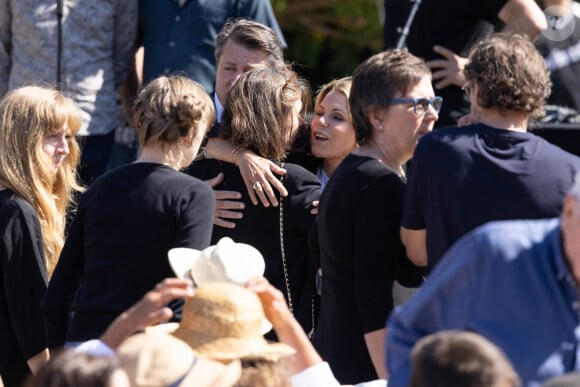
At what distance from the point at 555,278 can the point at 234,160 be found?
5.57ft

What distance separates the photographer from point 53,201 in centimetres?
399

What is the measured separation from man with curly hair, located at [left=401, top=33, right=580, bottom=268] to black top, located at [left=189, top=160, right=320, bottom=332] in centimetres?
77

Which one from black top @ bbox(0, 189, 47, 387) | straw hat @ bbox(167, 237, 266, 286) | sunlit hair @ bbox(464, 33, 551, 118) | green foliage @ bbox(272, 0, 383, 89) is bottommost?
green foliage @ bbox(272, 0, 383, 89)

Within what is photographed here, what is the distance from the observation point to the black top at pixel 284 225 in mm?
3881

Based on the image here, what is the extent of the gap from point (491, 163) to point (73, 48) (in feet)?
9.74

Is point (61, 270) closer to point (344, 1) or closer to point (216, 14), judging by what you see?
point (216, 14)

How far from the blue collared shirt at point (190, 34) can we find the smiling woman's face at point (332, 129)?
57.1 inches

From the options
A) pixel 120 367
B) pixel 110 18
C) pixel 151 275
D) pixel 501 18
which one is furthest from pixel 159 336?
pixel 110 18

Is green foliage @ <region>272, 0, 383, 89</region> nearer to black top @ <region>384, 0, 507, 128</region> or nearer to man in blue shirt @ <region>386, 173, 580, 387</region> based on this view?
black top @ <region>384, 0, 507, 128</region>

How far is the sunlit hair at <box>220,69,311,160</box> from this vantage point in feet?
12.8

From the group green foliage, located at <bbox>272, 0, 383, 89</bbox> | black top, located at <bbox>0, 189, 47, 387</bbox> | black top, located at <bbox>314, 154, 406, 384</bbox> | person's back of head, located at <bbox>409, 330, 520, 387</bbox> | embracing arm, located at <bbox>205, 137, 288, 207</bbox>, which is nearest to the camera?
person's back of head, located at <bbox>409, 330, 520, 387</bbox>

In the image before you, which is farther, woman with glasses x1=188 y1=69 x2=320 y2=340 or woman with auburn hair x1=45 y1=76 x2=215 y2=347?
woman with glasses x1=188 y1=69 x2=320 y2=340

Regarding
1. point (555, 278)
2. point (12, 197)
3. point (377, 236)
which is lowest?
point (12, 197)

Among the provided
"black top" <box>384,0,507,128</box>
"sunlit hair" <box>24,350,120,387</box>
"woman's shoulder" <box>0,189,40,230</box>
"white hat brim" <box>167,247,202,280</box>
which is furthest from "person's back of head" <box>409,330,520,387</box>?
A: "black top" <box>384,0,507,128</box>
